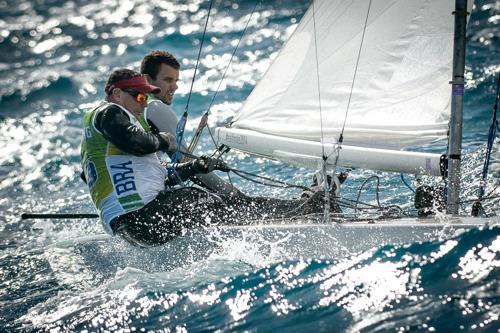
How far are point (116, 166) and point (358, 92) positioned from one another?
63.6 inches

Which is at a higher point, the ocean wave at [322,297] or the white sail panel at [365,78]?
the white sail panel at [365,78]

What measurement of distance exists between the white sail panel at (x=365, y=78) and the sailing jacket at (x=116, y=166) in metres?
0.94

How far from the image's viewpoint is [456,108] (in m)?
4.09

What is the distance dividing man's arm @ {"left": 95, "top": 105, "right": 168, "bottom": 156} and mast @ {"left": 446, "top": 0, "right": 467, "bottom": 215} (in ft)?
5.52

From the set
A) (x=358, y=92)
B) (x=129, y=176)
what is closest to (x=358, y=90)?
(x=358, y=92)

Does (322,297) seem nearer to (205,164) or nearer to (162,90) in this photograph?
(205,164)

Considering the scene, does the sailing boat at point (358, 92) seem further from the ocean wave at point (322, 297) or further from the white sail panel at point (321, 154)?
the ocean wave at point (322, 297)

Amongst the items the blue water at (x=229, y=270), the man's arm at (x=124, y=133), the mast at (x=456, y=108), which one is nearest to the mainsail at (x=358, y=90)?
the mast at (x=456, y=108)

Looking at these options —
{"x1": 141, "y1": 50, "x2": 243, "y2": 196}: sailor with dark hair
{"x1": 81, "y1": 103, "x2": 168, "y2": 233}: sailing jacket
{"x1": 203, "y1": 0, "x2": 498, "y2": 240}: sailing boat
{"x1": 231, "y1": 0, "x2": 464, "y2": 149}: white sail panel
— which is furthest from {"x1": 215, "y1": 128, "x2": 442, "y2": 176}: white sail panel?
{"x1": 81, "y1": 103, "x2": 168, "y2": 233}: sailing jacket

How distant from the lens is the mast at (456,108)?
403 cm

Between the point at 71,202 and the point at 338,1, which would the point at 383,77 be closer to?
the point at 338,1

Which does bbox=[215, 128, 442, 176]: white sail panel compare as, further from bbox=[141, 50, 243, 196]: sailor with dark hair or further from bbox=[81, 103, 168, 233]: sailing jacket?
bbox=[81, 103, 168, 233]: sailing jacket

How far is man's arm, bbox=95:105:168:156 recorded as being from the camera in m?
4.11

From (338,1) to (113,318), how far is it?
2.45 m
